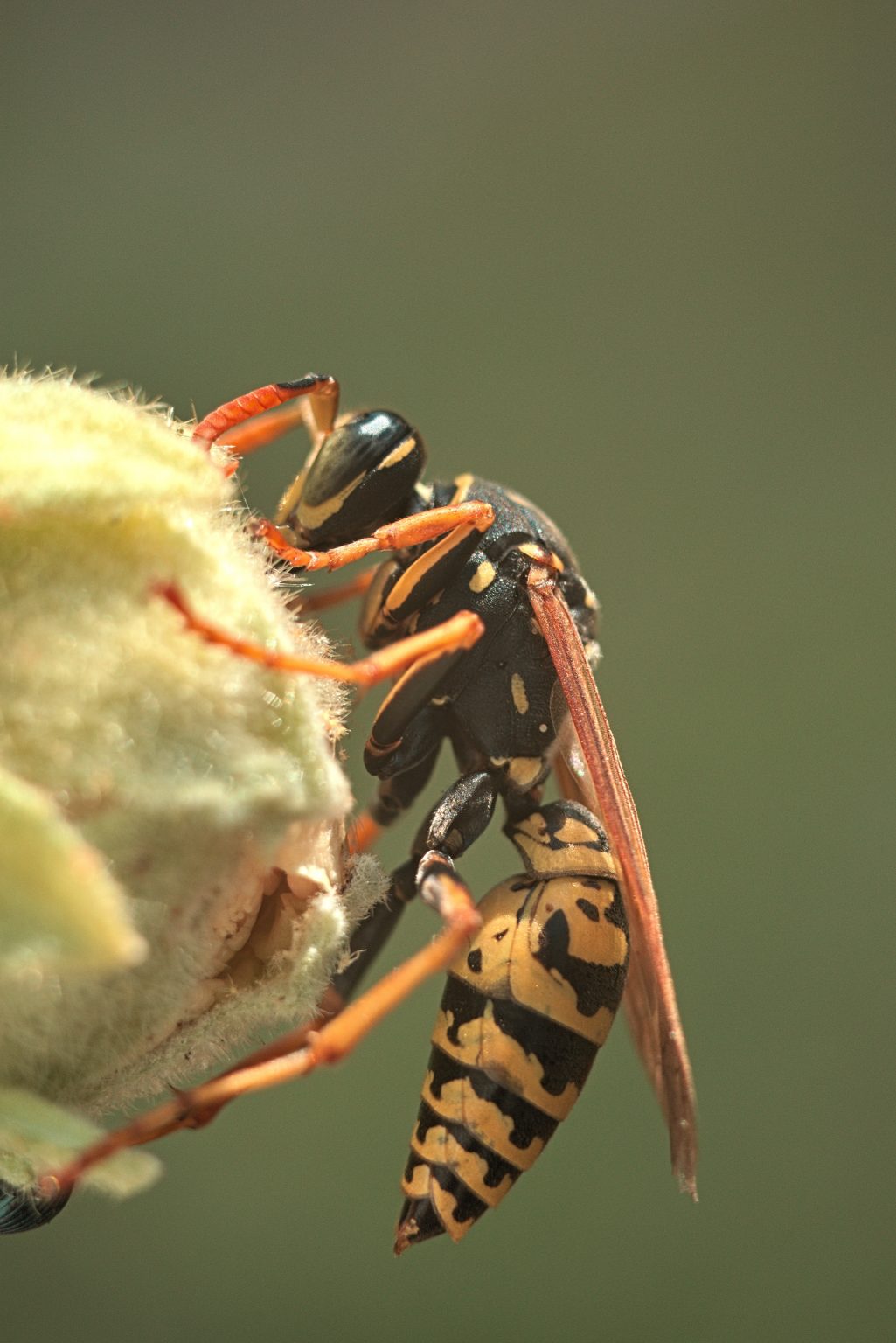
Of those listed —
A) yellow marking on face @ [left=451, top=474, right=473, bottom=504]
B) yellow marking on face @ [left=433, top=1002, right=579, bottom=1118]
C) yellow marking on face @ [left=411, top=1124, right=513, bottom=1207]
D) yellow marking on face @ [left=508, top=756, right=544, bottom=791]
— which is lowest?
yellow marking on face @ [left=411, top=1124, right=513, bottom=1207]

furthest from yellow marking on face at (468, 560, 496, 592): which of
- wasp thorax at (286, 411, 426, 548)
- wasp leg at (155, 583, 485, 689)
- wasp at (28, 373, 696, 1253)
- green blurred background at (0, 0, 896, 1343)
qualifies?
green blurred background at (0, 0, 896, 1343)

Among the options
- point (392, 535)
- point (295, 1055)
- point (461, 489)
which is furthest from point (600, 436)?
point (295, 1055)

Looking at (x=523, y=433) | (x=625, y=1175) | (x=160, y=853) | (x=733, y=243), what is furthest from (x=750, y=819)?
(x=160, y=853)

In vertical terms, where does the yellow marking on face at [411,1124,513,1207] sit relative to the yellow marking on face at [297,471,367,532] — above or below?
below

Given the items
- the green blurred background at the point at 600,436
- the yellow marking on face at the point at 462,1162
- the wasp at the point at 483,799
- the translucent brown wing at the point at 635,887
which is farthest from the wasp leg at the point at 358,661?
the green blurred background at the point at 600,436

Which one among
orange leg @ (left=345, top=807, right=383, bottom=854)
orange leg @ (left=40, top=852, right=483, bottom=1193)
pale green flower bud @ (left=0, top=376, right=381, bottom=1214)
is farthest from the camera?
orange leg @ (left=345, top=807, right=383, bottom=854)

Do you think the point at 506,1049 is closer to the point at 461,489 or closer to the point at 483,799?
the point at 483,799

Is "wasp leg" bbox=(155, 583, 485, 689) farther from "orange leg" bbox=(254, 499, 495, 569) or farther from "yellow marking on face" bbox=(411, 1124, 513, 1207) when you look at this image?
"yellow marking on face" bbox=(411, 1124, 513, 1207)

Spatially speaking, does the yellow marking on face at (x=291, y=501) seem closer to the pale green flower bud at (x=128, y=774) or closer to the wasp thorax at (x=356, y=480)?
the wasp thorax at (x=356, y=480)
